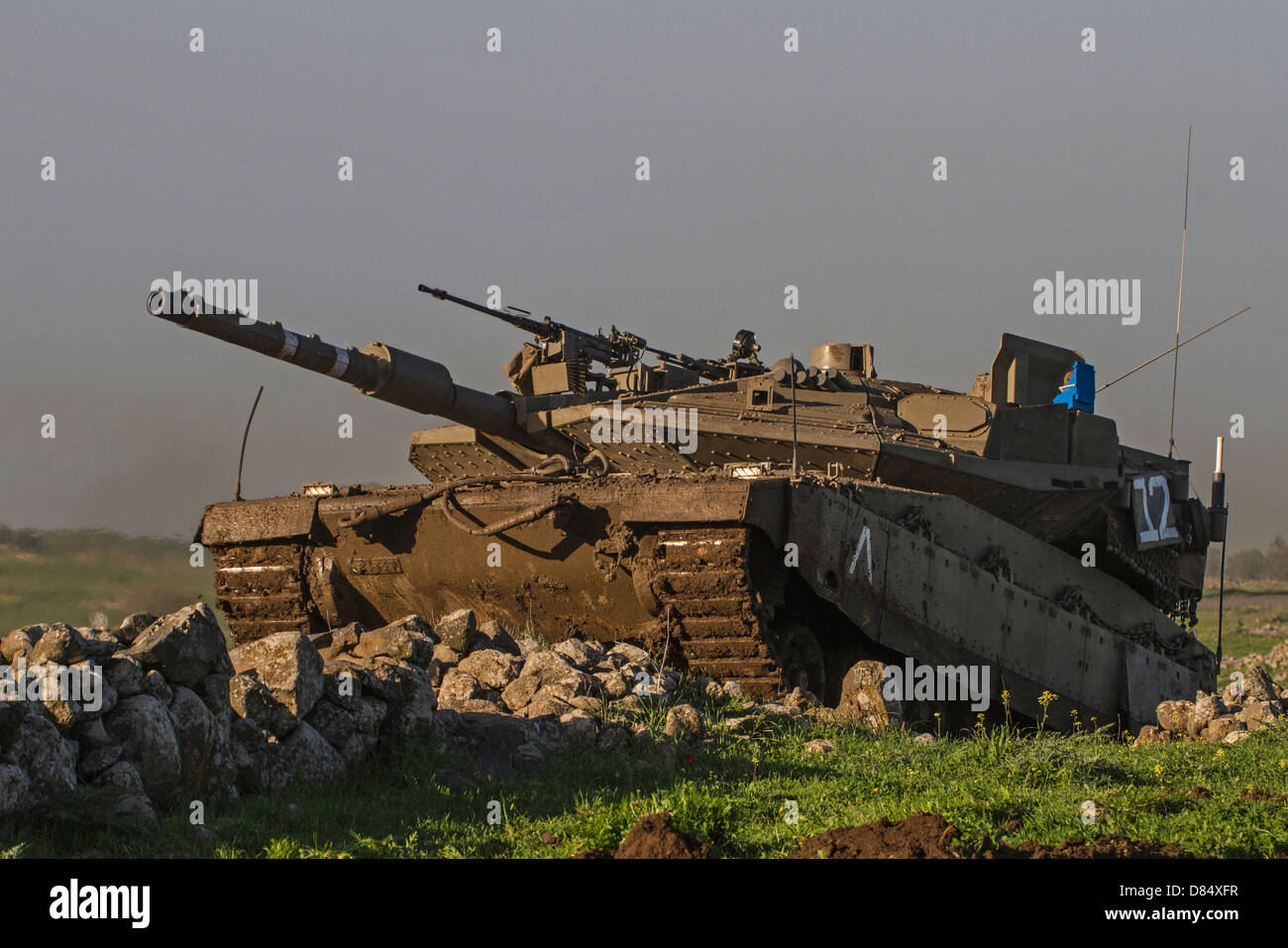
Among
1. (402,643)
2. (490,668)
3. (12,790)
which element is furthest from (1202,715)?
(12,790)

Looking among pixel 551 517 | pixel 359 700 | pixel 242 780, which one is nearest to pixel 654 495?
pixel 551 517

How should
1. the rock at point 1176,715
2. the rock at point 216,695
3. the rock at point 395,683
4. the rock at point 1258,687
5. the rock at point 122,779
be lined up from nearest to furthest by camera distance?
the rock at point 122,779, the rock at point 216,695, the rock at point 395,683, the rock at point 1176,715, the rock at point 1258,687

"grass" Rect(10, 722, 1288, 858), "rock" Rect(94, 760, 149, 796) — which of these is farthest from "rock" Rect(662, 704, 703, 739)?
"rock" Rect(94, 760, 149, 796)

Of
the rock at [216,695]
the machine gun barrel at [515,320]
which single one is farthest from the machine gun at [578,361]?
the rock at [216,695]

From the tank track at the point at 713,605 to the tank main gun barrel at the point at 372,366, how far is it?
3008 millimetres

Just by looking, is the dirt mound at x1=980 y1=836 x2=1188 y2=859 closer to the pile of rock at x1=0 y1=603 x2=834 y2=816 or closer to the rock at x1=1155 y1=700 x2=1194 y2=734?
the pile of rock at x1=0 y1=603 x2=834 y2=816

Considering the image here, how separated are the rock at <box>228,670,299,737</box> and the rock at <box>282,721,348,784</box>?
0.07 meters

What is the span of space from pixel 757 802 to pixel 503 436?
6918 mm

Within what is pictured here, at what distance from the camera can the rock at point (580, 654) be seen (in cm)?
961

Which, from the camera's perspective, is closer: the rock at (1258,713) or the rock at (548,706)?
the rock at (548,706)

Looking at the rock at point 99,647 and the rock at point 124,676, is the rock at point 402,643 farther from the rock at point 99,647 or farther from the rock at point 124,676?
the rock at point 124,676

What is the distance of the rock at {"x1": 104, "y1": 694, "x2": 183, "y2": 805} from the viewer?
604 cm

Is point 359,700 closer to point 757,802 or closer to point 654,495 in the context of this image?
point 757,802
